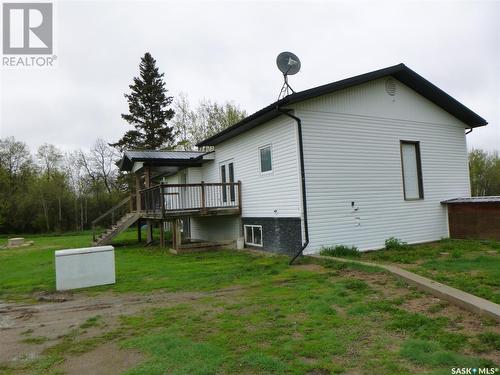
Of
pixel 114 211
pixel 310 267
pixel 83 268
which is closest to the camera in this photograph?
pixel 83 268

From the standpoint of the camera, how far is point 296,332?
411 cm

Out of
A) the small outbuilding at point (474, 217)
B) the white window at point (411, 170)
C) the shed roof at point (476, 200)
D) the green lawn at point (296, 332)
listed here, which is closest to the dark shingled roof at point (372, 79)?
the white window at point (411, 170)

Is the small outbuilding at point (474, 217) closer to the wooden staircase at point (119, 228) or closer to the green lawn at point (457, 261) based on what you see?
the green lawn at point (457, 261)

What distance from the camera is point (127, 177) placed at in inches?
1292

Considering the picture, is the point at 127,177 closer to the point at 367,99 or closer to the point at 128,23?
the point at 128,23

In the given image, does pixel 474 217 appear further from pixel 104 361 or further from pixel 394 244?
pixel 104 361

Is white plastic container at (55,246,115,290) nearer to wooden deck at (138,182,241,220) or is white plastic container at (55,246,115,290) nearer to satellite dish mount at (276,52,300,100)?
wooden deck at (138,182,241,220)

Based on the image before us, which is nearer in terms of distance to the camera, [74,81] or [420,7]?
[420,7]

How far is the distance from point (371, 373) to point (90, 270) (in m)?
6.45

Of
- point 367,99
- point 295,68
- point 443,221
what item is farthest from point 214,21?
point 443,221

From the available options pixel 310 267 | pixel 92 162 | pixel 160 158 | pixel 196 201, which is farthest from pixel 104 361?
pixel 92 162

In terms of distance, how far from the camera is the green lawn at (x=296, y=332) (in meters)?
3.27

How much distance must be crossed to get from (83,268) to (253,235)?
240 inches

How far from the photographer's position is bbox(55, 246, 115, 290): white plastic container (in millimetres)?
7289
